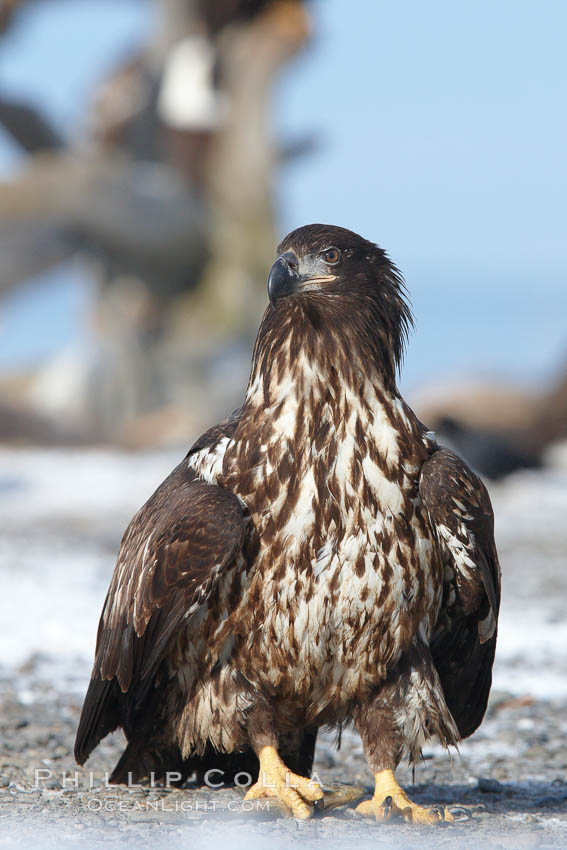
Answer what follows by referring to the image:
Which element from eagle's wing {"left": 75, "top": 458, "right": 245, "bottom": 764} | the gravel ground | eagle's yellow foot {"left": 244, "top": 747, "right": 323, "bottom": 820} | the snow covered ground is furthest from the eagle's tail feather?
the snow covered ground

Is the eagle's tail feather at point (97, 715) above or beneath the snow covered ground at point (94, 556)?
beneath

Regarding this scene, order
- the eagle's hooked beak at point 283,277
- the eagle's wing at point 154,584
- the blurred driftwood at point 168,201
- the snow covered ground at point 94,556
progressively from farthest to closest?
1. the blurred driftwood at point 168,201
2. the snow covered ground at point 94,556
3. the eagle's hooked beak at point 283,277
4. the eagle's wing at point 154,584

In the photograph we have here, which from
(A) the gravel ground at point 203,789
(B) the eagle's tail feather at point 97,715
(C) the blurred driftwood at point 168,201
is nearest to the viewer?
(A) the gravel ground at point 203,789

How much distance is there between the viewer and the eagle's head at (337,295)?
175 inches

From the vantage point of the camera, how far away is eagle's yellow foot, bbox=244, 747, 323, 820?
4.25 meters

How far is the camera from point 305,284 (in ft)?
14.4

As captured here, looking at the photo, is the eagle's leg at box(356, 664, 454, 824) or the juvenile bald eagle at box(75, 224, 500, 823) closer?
the juvenile bald eagle at box(75, 224, 500, 823)

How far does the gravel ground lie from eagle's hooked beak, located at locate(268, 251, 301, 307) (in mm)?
1730

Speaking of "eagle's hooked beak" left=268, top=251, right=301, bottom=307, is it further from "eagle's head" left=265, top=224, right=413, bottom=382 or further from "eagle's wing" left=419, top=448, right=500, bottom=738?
"eagle's wing" left=419, top=448, right=500, bottom=738

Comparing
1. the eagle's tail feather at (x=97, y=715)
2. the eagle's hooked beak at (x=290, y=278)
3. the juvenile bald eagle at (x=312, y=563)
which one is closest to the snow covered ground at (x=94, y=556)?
the eagle's tail feather at (x=97, y=715)

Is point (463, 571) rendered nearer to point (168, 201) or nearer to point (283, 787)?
point (283, 787)

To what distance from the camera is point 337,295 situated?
176 inches

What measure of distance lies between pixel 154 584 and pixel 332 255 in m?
1.29

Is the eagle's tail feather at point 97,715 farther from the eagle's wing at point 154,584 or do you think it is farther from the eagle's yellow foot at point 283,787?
the eagle's yellow foot at point 283,787
